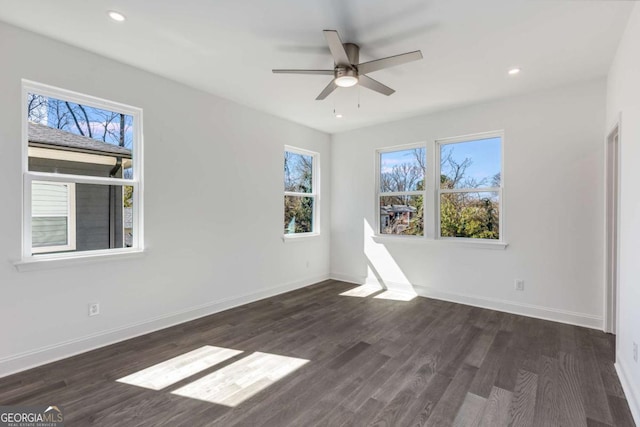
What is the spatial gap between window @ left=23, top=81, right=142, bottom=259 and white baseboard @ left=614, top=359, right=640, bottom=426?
4.21 m

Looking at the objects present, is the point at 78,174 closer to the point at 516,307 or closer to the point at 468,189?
the point at 468,189

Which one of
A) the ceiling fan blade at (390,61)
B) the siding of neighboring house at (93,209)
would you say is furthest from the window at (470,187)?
the siding of neighboring house at (93,209)

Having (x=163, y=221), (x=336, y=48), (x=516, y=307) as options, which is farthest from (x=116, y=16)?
(x=516, y=307)

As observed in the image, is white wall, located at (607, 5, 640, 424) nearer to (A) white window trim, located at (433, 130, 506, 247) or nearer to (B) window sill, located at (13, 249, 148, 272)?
(A) white window trim, located at (433, 130, 506, 247)

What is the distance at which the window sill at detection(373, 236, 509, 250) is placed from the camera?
13.1ft

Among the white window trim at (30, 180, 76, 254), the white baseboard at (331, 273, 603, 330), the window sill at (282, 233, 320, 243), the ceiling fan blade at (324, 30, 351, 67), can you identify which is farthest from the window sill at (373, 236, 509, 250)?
the white window trim at (30, 180, 76, 254)

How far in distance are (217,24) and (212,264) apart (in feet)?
8.74

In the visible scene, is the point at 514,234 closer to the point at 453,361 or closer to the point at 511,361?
the point at 511,361

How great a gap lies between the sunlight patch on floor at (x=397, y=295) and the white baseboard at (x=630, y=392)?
234cm

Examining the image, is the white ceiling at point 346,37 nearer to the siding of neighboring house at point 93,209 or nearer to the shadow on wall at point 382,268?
the siding of neighboring house at point 93,209

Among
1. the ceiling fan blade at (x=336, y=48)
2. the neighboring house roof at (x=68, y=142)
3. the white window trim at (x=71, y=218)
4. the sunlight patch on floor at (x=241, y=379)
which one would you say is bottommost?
the sunlight patch on floor at (x=241, y=379)

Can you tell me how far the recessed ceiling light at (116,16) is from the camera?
226cm

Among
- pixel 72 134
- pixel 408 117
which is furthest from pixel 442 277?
pixel 72 134

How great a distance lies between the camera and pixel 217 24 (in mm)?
2398
